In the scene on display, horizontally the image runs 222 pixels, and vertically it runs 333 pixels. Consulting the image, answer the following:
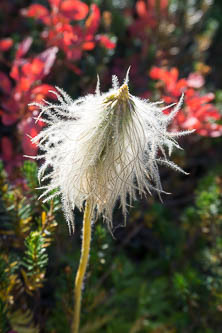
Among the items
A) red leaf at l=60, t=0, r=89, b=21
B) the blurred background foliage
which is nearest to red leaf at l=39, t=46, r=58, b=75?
the blurred background foliage

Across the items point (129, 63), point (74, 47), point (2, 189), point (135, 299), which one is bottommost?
point (135, 299)

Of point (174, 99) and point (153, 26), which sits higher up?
point (153, 26)

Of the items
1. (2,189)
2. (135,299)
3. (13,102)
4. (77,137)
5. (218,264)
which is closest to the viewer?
(77,137)

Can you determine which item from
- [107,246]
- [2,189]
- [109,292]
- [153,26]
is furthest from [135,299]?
[153,26]

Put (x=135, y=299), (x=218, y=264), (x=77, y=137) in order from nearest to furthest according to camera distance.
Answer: (x=77, y=137)
(x=218, y=264)
(x=135, y=299)

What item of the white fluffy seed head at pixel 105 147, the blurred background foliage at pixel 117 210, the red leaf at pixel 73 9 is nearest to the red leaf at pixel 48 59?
the blurred background foliage at pixel 117 210

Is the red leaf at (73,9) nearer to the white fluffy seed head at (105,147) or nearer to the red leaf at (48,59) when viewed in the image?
the red leaf at (48,59)

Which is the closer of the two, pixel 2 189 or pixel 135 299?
pixel 2 189

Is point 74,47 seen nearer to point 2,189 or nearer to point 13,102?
point 13,102
